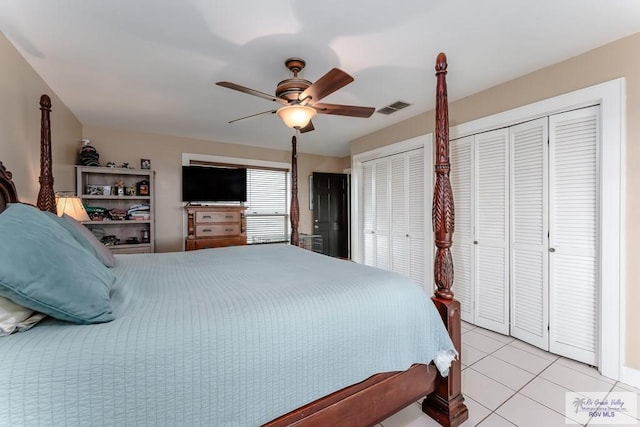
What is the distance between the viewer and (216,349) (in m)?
0.98

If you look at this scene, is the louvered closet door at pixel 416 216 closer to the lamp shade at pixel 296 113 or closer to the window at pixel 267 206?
the lamp shade at pixel 296 113

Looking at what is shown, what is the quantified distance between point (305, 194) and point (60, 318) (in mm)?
4739

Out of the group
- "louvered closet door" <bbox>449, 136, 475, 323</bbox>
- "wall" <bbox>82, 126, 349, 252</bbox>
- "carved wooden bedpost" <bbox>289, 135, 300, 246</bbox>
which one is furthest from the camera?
"wall" <bbox>82, 126, 349, 252</bbox>

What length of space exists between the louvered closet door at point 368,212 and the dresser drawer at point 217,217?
209cm

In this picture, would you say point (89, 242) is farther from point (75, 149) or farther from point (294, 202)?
point (75, 149)

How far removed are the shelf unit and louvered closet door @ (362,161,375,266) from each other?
3186 mm

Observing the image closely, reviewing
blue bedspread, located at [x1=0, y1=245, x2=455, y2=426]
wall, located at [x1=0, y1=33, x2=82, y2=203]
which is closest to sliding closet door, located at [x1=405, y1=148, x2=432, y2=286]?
blue bedspread, located at [x1=0, y1=245, x2=455, y2=426]

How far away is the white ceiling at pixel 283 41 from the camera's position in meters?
1.69

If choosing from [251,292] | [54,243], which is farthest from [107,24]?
[251,292]

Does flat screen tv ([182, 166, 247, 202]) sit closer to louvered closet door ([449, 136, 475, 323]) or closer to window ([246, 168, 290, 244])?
window ([246, 168, 290, 244])

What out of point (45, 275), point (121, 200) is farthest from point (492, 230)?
point (121, 200)

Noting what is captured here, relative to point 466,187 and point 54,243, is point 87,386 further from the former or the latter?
point 466,187

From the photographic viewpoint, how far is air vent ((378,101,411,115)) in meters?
3.21

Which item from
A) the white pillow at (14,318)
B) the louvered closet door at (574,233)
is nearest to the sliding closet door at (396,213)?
the louvered closet door at (574,233)
